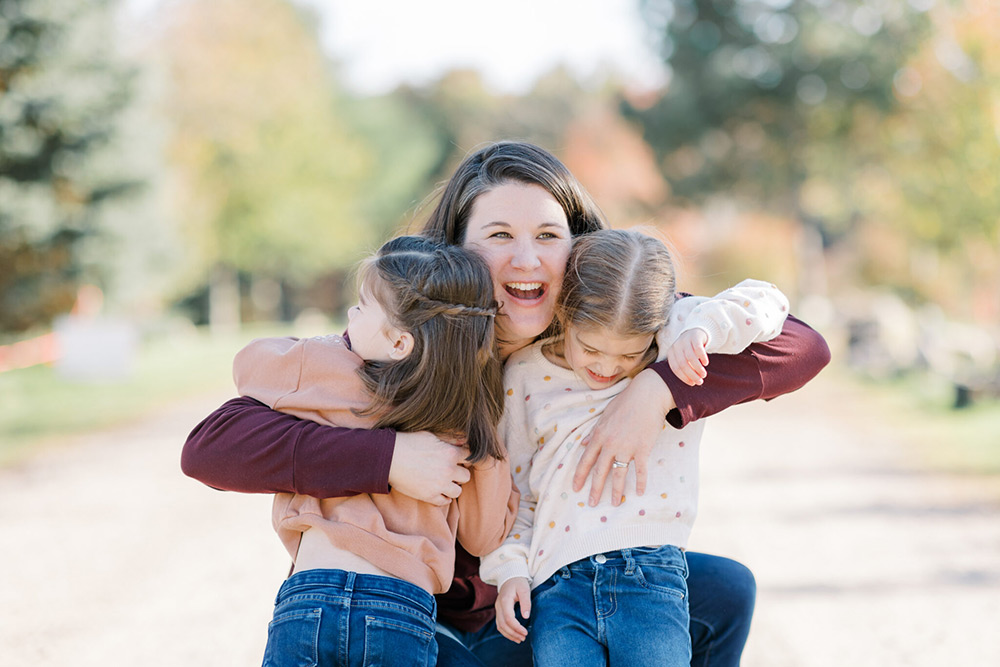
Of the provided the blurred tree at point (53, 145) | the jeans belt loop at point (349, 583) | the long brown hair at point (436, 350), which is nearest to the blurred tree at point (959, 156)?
the long brown hair at point (436, 350)

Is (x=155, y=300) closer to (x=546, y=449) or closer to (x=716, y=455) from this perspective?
(x=716, y=455)

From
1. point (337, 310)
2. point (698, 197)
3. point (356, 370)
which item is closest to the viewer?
point (356, 370)

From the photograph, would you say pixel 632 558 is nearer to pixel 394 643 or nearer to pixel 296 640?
pixel 394 643

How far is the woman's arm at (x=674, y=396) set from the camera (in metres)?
2.35

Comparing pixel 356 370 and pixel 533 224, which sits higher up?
pixel 533 224

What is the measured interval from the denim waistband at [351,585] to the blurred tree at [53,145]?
1355 cm

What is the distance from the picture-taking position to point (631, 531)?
2.34m

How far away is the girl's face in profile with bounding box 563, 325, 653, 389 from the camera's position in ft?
8.04

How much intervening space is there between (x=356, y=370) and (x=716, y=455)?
21.8 feet

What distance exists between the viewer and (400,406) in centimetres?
222

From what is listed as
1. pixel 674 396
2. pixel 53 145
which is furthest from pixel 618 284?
pixel 53 145

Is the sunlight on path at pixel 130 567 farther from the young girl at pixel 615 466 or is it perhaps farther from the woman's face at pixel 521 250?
the woman's face at pixel 521 250

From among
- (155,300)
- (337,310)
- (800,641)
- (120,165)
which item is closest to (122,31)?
(120,165)

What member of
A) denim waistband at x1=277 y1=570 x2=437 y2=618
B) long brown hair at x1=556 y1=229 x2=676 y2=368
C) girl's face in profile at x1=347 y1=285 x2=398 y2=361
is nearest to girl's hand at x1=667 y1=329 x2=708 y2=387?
long brown hair at x1=556 y1=229 x2=676 y2=368
